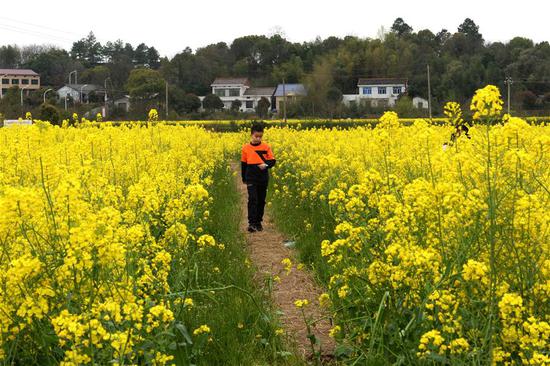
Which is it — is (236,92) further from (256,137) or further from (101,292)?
(101,292)

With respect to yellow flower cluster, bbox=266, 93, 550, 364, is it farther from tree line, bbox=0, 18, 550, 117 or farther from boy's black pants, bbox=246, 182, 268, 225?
tree line, bbox=0, 18, 550, 117

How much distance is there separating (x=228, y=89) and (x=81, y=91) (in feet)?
69.2

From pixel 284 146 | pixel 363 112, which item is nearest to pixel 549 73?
pixel 363 112

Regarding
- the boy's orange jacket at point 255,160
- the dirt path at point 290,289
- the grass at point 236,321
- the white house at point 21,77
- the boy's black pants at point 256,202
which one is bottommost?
the dirt path at point 290,289

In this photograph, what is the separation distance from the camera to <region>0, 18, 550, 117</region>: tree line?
186 ft

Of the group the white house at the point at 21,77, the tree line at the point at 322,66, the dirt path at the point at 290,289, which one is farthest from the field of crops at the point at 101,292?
the white house at the point at 21,77

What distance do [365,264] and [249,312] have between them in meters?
0.94

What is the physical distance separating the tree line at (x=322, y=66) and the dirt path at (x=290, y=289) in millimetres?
38301

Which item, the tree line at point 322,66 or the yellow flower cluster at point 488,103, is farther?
the tree line at point 322,66

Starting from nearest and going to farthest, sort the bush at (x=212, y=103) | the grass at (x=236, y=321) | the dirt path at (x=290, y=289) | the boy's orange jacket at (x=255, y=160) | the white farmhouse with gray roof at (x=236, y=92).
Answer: the grass at (x=236, y=321) < the dirt path at (x=290, y=289) < the boy's orange jacket at (x=255, y=160) < the bush at (x=212, y=103) < the white farmhouse with gray roof at (x=236, y=92)

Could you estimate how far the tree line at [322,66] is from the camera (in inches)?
2238

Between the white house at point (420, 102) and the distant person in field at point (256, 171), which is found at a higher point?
the white house at point (420, 102)

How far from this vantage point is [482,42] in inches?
3310

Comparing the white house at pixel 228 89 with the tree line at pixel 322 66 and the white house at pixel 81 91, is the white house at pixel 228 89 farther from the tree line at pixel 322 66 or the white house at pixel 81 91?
the white house at pixel 81 91
